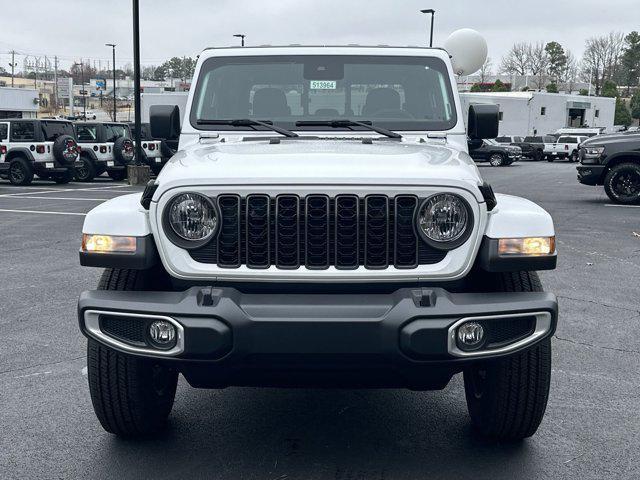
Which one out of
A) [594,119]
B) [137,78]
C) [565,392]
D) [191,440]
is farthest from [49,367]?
[594,119]

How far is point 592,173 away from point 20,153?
46.8 ft

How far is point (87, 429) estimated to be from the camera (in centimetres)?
390

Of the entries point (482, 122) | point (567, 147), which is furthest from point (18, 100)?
point (482, 122)

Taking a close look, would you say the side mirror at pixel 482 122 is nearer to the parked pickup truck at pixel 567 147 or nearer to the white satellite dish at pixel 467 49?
the white satellite dish at pixel 467 49

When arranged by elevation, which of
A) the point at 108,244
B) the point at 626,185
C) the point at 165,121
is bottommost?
the point at 626,185

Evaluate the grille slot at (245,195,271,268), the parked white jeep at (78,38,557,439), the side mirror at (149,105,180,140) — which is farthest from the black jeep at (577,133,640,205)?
the grille slot at (245,195,271,268)

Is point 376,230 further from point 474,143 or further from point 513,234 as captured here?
point 474,143

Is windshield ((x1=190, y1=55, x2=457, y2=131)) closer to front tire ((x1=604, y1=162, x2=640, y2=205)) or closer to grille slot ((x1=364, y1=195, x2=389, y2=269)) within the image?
grille slot ((x1=364, y1=195, x2=389, y2=269))

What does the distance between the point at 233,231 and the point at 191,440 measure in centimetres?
121

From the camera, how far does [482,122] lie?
498 cm

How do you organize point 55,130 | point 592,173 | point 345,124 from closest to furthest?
1. point 345,124
2. point 592,173
3. point 55,130

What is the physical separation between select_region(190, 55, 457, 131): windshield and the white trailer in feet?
194

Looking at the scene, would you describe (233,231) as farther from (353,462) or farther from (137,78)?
(137,78)

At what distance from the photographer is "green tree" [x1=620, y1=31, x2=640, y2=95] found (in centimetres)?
10538
